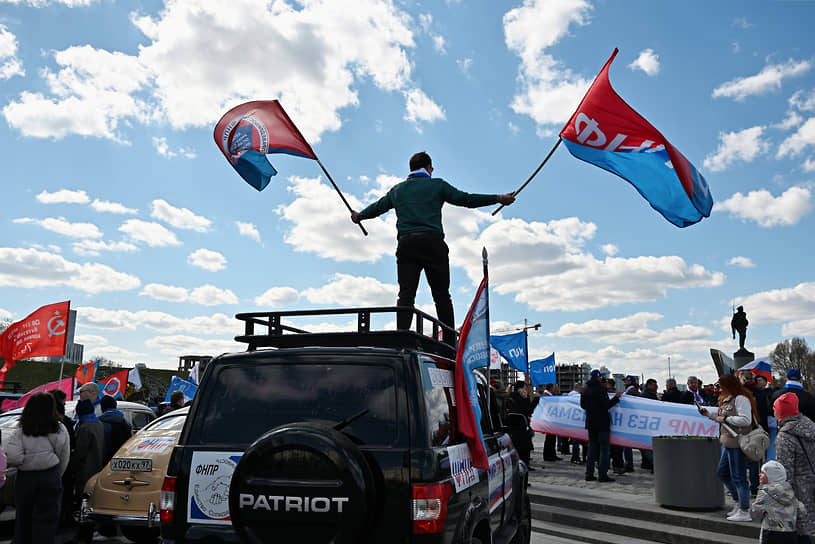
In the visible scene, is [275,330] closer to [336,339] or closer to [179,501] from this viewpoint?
[336,339]

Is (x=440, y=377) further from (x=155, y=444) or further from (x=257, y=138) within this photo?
(x=155, y=444)

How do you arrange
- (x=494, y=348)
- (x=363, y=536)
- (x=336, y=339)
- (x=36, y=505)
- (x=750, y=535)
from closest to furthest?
(x=363, y=536) → (x=336, y=339) → (x=36, y=505) → (x=750, y=535) → (x=494, y=348)

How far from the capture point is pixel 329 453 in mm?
3195

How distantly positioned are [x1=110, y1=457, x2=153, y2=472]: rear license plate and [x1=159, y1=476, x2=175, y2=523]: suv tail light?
156 inches

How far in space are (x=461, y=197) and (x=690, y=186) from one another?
2668 millimetres

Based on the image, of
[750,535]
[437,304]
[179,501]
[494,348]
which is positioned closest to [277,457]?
[179,501]

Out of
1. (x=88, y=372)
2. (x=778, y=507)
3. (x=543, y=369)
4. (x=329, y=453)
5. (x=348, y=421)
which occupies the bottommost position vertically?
(x=778, y=507)

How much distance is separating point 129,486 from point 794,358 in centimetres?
9480

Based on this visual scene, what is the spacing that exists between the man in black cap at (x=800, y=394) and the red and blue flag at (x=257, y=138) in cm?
708

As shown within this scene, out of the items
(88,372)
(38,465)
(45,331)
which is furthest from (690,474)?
(88,372)

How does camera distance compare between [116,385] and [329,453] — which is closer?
[329,453]

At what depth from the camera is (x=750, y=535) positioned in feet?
26.8

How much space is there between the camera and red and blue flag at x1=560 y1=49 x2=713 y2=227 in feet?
23.7

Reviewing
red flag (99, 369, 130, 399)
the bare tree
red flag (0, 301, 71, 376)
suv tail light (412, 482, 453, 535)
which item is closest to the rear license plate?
suv tail light (412, 482, 453, 535)
